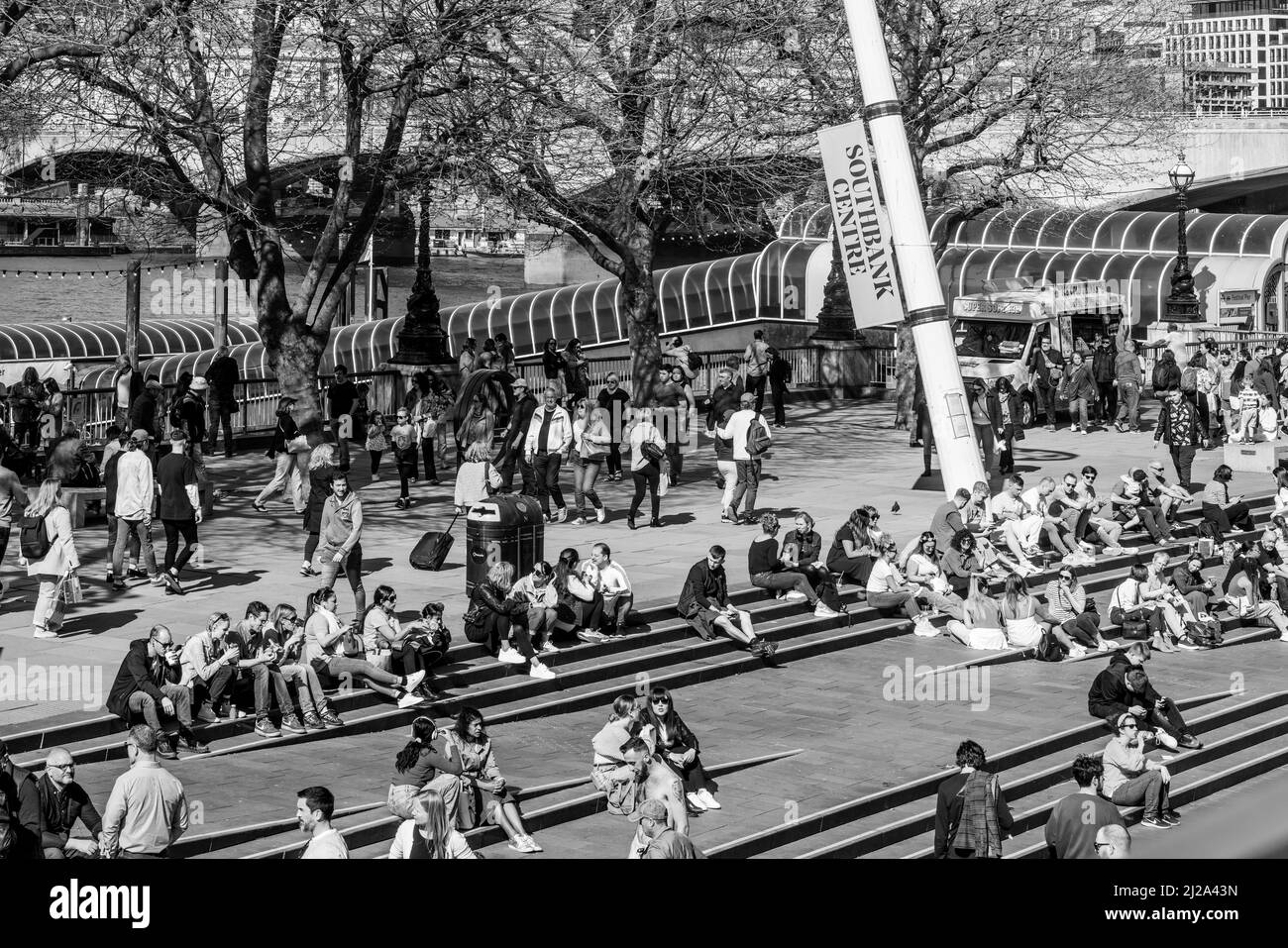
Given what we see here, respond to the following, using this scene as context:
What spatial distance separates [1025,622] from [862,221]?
5.56 meters

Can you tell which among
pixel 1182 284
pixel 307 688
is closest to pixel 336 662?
pixel 307 688

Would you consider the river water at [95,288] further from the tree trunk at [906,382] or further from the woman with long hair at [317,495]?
the woman with long hair at [317,495]

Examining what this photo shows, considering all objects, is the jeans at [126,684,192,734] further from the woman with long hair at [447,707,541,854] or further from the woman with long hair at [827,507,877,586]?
the woman with long hair at [827,507,877,586]

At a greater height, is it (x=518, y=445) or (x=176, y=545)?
(x=518, y=445)

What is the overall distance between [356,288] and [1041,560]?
53.6 metres

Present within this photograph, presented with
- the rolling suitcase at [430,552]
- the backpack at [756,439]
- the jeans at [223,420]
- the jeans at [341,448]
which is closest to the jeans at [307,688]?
the rolling suitcase at [430,552]

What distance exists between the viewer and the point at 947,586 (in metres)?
18.5

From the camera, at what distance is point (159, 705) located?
12508mm

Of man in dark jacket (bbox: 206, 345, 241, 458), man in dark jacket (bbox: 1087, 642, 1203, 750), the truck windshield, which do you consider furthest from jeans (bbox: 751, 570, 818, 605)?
the truck windshield

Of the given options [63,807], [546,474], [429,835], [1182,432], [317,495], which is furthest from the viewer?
[1182,432]

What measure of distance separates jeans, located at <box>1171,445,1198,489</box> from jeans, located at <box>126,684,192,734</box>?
15286 mm

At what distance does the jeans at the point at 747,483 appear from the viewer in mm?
→ 21203

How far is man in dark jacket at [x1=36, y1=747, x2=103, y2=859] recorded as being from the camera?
10.1m

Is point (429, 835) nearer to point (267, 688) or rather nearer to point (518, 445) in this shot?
point (267, 688)
